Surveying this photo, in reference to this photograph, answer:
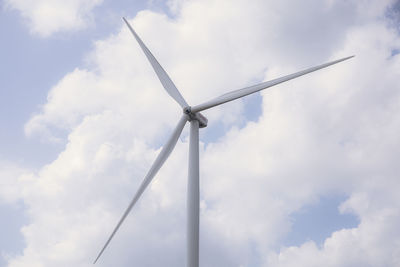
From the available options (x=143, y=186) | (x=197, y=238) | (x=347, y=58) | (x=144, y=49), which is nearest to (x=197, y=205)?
(x=197, y=238)

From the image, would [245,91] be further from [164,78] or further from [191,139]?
[164,78]

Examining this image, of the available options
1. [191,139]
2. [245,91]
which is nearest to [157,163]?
[191,139]

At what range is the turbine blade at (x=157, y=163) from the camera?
942 inches

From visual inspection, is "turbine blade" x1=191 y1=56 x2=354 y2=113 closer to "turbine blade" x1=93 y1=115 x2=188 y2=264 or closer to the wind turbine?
the wind turbine

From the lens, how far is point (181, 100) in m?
27.2

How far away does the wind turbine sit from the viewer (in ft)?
72.8

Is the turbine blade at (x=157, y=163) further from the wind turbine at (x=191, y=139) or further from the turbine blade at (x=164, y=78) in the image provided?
the turbine blade at (x=164, y=78)

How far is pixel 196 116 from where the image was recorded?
26.4m

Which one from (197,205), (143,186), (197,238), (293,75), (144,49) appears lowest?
(197,238)

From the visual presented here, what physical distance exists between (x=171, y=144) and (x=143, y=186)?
331 cm

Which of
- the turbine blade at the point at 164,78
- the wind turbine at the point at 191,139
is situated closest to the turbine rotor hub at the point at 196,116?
the wind turbine at the point at 191,139

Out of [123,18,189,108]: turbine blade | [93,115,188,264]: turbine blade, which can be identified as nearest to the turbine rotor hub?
[93,115,188,264]: turbine blade

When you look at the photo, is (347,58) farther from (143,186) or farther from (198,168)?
(143,186)

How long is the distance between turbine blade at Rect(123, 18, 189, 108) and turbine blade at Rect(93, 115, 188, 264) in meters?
1.74
